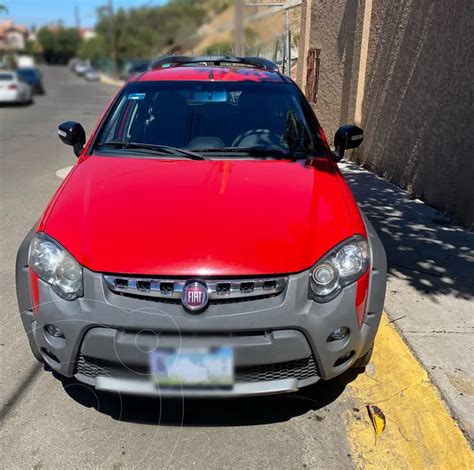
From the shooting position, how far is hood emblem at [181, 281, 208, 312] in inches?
89.7

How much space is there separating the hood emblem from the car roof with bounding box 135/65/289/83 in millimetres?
2223

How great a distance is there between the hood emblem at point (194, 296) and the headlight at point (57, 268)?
1.63ft

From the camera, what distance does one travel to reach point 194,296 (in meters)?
2.28

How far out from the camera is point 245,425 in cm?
270

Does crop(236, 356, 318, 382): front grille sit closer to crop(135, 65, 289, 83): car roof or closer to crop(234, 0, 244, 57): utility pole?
crop(135, 65, 289, 83): car roof

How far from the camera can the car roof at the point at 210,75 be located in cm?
403

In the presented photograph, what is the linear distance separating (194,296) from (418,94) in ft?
19.0

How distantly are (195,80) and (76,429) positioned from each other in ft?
8.56

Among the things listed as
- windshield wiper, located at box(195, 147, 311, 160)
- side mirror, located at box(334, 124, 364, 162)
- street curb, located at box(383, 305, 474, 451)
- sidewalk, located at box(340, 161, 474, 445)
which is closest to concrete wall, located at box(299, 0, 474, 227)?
sidewalk, located at box(340, 161, 474, 445)

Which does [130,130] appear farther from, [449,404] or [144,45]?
[144,45]

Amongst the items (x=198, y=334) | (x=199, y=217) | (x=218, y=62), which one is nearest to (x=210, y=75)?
(x=218, y=62)

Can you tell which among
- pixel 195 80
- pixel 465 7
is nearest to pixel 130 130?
pixel 195 80

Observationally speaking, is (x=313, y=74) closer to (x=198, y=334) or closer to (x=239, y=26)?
(x=239, y=26)

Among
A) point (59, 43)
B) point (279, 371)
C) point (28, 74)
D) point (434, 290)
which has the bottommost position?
point (59, 43)
